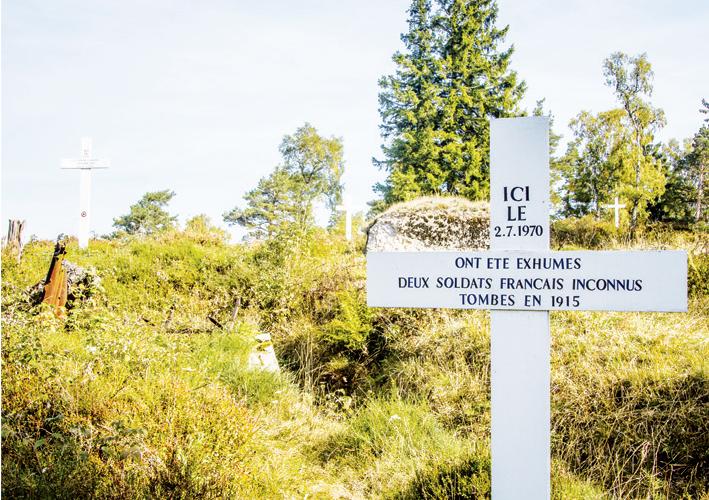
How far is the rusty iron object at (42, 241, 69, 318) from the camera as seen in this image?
7070 millimetres

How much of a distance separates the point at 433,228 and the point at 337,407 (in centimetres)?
469

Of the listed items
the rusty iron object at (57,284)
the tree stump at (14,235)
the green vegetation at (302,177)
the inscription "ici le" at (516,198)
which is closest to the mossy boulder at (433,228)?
the rusty iron object at (57,284)

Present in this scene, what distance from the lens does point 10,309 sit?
18.5ft

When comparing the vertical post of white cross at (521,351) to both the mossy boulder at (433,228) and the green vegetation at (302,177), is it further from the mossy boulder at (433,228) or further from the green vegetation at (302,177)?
the green vegetation at (302,177)

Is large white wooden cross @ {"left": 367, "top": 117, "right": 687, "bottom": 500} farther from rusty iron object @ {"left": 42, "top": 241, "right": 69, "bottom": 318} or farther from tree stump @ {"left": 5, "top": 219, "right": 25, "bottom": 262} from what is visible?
tree stump @ {"left": 5, "top": 219, "right": 25, "bottom": 262}

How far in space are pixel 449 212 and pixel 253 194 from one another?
82.1ft

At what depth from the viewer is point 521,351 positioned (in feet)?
10.0

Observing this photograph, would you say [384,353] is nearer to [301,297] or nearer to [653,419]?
A: [301,297]

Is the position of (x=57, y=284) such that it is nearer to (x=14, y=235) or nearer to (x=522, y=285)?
(x=14, y=235)

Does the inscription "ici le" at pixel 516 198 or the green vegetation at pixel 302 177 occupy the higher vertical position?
the green vegetation at pixel 302 177

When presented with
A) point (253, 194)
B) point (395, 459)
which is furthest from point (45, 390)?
point (253, 194)

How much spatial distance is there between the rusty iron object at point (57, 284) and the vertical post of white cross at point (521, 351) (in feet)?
19.8

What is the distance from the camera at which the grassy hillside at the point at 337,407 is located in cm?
361

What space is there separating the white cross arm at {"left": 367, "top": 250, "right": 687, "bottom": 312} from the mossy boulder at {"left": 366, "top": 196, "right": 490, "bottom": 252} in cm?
653
